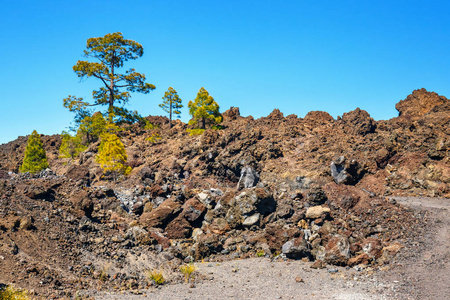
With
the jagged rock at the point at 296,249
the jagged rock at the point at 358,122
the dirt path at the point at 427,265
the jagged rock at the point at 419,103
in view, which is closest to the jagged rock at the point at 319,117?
the jagged rock at the point at 358,122

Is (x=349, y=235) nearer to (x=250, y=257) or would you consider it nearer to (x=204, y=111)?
(x=250, y=257)

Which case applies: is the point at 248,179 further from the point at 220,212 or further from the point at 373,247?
the point at 373,247

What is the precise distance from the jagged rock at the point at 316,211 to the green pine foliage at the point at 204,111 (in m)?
32.4

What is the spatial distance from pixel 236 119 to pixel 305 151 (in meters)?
22.2

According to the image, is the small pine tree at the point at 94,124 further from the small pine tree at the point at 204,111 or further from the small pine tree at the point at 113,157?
the small pine tree at the point at 204,111

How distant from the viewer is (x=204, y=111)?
5259cm

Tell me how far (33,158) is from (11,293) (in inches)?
1492

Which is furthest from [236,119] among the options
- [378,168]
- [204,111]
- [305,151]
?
[378,168]

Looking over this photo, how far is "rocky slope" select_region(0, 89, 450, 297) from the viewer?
16016mm

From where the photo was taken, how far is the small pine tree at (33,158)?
43844mm

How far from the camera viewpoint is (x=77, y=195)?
2138 centimetres

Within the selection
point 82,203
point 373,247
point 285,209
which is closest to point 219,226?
point 285,209

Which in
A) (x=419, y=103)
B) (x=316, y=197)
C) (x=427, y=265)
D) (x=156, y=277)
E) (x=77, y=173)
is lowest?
(x=156, y=277)

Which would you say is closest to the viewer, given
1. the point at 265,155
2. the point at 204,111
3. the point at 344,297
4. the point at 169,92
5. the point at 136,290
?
the point at 344,297
